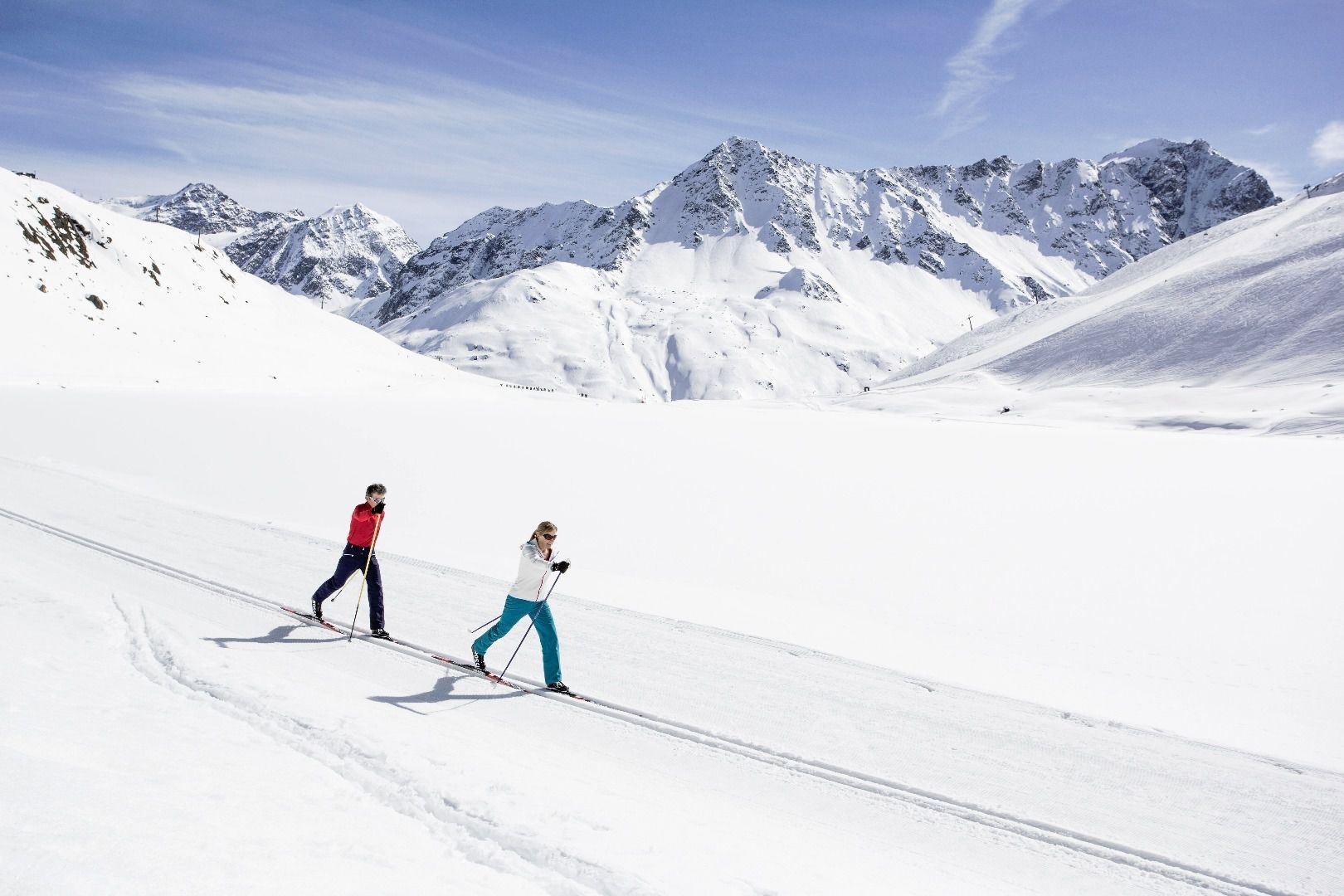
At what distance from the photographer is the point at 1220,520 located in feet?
56.9

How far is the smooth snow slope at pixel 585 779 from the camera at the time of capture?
17.3ft

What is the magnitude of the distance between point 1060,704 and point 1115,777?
162 cm

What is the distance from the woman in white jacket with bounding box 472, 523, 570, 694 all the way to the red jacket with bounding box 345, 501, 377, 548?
9.24 feet

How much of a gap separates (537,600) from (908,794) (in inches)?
184

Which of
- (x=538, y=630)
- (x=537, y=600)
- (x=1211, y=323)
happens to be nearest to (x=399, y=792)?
(x=538, y=630)

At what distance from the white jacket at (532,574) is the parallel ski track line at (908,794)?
1099 millimetres

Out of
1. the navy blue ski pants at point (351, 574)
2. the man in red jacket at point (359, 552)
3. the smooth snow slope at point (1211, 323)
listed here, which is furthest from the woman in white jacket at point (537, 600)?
the smooth snow slope at point (1211, 323)

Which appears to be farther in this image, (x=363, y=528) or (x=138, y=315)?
(x=138, y=315)

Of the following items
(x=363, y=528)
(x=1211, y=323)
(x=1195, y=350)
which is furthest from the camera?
(x=1211, y=323)

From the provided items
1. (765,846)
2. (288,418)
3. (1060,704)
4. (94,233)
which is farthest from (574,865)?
(94,233)

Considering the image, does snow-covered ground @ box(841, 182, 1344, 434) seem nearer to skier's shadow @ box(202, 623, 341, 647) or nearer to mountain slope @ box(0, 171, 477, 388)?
skier's shadow @ box(202, 623, 341, 647)

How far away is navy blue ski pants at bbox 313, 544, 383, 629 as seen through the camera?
429 inches

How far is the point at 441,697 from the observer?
902 cm

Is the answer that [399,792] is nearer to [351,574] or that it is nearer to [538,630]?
[538,630]
